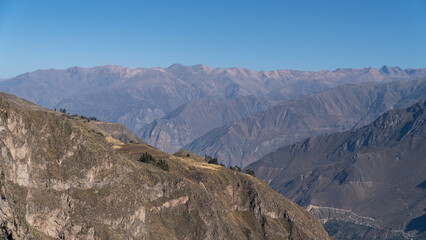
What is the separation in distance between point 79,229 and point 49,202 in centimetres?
1119

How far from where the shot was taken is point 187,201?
19162 cm

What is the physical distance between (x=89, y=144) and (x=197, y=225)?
5384cm

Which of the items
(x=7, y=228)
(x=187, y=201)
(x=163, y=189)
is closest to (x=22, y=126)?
(x=7, y=228)

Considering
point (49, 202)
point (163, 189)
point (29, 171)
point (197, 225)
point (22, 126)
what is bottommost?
point (197, 225)

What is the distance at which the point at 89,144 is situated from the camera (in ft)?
518

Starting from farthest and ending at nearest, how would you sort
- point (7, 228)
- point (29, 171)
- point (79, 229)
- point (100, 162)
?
point (100, 162), point (79, 229), point (29, 171), point (7, 228)

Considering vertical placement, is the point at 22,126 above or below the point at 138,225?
above

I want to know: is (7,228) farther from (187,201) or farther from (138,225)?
(187,201)

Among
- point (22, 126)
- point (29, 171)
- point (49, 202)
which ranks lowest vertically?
point (49, 202)

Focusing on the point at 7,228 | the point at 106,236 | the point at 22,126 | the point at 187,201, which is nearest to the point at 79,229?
the point at 106,236

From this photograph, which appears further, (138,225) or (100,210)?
(138,225)

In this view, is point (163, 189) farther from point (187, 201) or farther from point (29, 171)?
point (29, 171)

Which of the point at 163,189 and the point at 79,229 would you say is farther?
the point at 163,189

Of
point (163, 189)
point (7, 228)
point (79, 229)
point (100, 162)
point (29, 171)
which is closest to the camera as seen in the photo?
point (7, 228)
